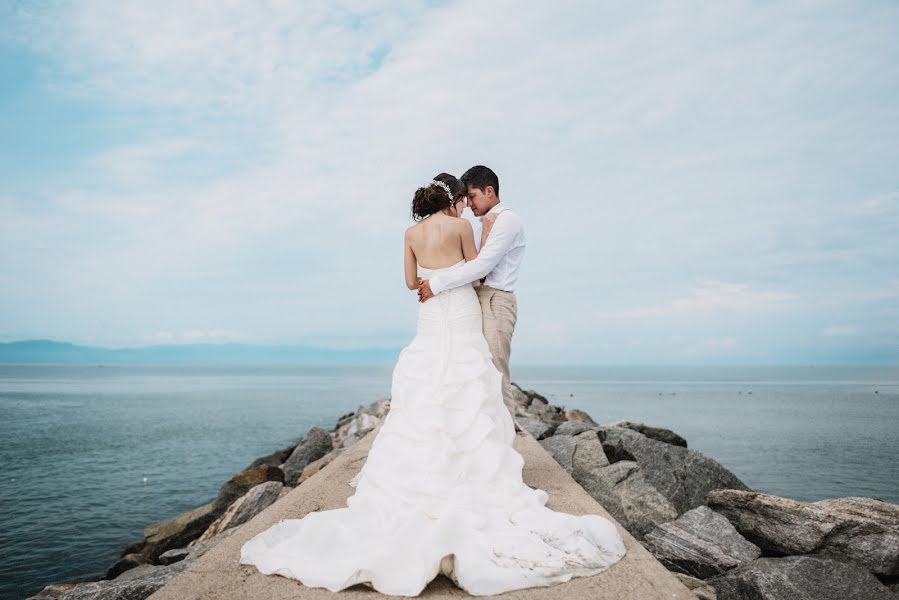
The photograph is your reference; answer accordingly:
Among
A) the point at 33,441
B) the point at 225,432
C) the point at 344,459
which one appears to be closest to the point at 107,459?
the point at 33,441

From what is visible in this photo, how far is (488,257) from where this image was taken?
18.0 ft

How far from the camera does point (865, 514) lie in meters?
5.99

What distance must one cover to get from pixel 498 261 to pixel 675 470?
482cm

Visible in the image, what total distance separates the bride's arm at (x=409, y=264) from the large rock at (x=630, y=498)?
10.8 feet

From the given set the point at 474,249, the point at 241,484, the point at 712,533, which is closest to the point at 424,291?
the point at 474,249

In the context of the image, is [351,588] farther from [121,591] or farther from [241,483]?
[241,483]

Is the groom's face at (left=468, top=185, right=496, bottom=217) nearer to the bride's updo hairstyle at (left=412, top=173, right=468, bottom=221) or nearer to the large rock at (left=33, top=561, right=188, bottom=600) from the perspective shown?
the bride's updo hairstyle at (left=412, top=173, right=468, bottom=221)

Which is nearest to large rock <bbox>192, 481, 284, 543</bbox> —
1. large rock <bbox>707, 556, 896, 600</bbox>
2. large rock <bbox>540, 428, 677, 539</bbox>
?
large rock <bbox>540, 428, 677, 539</bbox>

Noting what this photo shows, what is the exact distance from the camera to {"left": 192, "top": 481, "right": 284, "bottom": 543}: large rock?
795 cm

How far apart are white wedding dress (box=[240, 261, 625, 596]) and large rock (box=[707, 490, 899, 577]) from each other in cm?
262

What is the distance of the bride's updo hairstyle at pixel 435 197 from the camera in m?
5.34

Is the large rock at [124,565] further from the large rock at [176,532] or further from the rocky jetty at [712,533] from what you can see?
the large rock at [176,532]

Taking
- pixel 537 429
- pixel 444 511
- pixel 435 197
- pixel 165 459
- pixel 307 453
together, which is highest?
pixel 435 197

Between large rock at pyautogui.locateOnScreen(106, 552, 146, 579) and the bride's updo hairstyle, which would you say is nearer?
the bride's updo hairstyle
